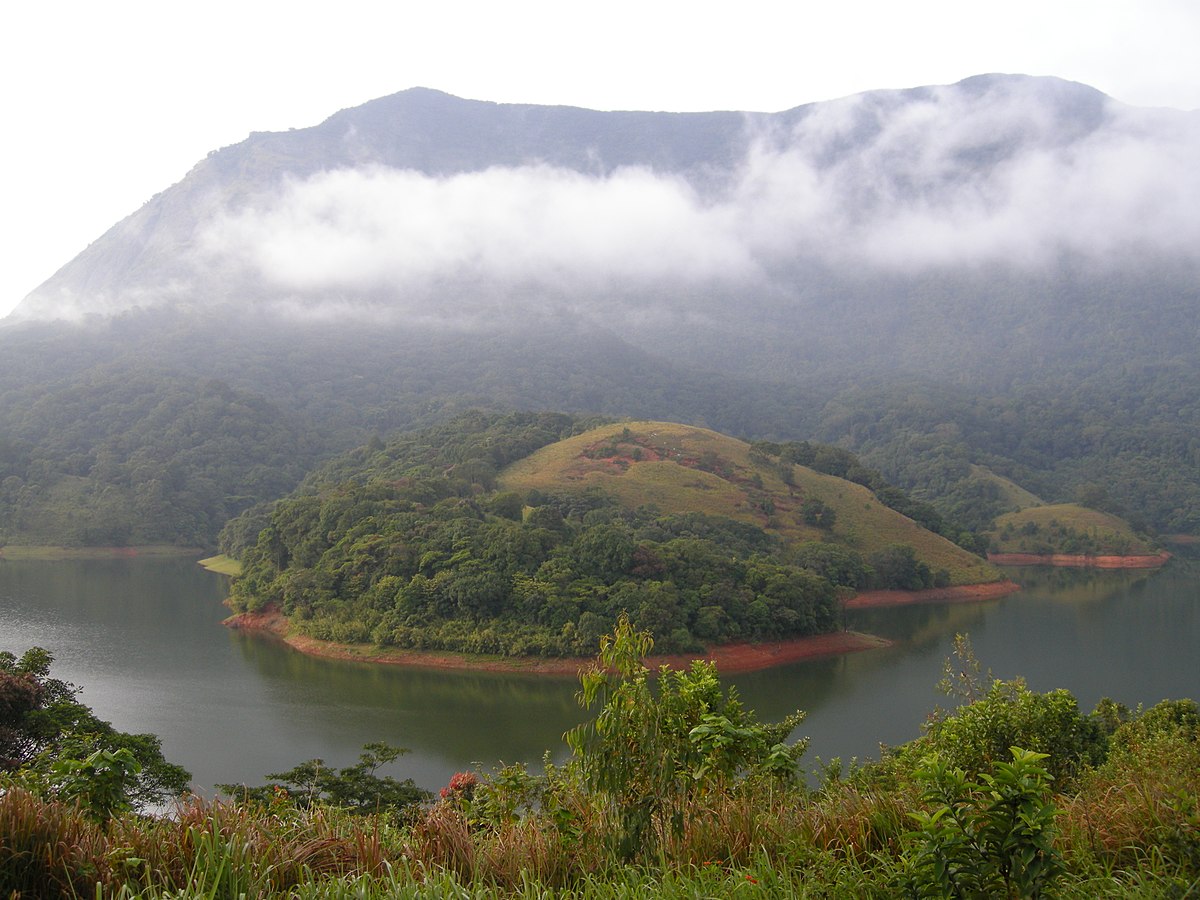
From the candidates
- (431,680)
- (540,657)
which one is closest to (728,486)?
(540,657)

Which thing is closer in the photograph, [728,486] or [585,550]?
[585,550]

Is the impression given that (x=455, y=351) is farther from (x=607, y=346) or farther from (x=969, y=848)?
(x=969, y=848)

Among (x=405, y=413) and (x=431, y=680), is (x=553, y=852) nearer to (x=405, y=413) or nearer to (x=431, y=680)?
(x=431, y=680)

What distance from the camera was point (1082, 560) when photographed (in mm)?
80750

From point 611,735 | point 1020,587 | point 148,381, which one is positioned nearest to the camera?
point 611,735

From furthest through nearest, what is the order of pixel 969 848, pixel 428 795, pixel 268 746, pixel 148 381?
pixel 148 381 < pixel 268 746 < pixel 428 795 < pixel 969 848

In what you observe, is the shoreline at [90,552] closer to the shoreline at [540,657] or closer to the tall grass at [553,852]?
the shoreline at [540,657]

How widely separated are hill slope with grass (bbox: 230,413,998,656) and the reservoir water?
9.06ft

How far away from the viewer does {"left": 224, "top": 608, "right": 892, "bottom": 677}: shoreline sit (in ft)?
126

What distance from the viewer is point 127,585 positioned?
61.0m

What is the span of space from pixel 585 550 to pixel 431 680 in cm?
1128

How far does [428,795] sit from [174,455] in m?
89.6

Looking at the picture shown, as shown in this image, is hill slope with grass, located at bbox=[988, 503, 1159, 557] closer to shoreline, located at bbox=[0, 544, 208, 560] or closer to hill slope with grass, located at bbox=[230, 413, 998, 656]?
hill slope with grass, located at bbox=[230, 413, 998, 656]

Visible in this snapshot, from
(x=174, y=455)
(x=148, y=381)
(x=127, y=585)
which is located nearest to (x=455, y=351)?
(x=148, y=381)
